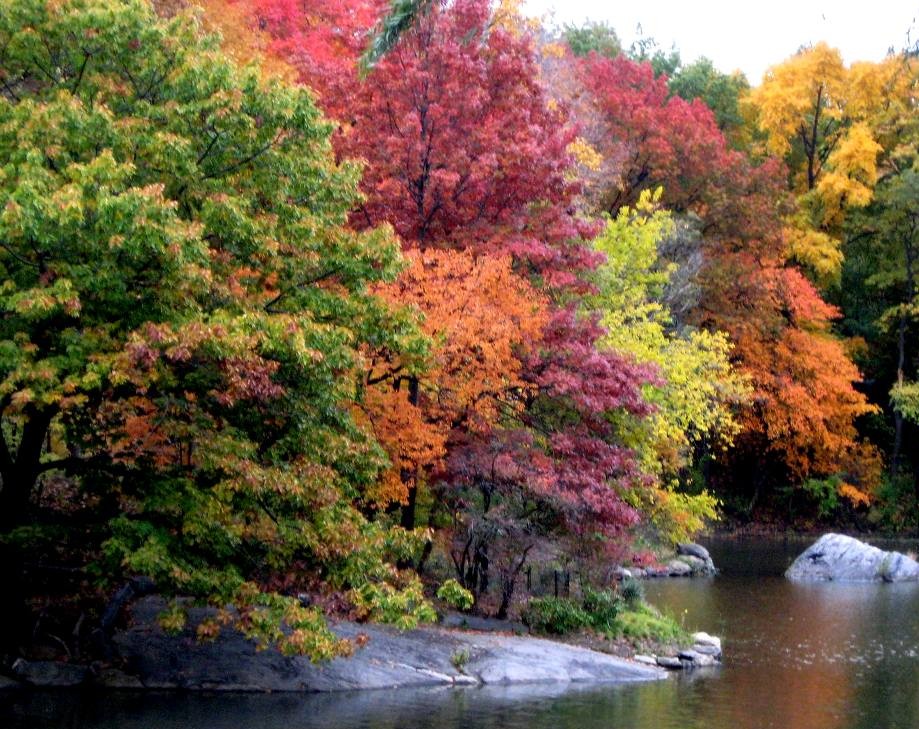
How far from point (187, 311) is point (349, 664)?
617cm

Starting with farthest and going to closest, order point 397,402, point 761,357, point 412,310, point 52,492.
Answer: point 761,357, point 52,492, point 397,402, point 412,310

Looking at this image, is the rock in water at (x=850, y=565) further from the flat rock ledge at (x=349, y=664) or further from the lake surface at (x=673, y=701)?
the flat rock ledge at (x=349, y=664)

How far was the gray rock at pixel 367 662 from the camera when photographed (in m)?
16.1

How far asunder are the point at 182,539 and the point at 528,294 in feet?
27.6

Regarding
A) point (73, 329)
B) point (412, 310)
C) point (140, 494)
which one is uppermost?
point (412, 310)

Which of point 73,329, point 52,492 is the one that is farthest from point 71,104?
point 52,492

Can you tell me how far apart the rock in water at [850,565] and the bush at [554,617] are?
1459 centimetres

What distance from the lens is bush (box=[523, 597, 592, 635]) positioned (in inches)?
824

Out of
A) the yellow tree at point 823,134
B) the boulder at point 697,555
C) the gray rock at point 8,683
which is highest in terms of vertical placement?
the yellow tree at point 823,134

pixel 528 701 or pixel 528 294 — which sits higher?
pixel 528 294

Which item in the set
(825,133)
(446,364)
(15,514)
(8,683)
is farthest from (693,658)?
(825,133)

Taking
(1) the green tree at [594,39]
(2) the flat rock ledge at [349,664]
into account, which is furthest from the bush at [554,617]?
(1) the green tree at [594,39]

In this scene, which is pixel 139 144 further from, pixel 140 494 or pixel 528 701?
pixel 528 701

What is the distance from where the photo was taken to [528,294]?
20.6 metres
